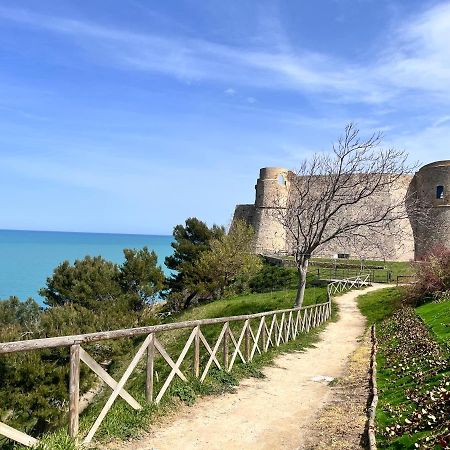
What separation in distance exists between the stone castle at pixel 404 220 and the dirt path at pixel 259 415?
1087 inches

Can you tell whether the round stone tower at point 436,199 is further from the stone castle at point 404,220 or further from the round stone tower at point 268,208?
the round stone tower at point 268,208

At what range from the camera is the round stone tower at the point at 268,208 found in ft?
195

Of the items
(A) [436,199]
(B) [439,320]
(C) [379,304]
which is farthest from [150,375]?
(A) [436,199]

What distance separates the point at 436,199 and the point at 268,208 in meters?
20.2

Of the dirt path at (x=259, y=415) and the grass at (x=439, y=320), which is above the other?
the grass at (x=439, y=320)

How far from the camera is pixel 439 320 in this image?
13852 millimetres

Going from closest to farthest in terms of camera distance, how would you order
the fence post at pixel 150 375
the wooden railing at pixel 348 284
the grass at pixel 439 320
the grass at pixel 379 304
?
the fence post at pixel 150 375 → the grass at pixel 439 320 → the grass at pixel 379 304 → the wooden railing at pixel 348 284

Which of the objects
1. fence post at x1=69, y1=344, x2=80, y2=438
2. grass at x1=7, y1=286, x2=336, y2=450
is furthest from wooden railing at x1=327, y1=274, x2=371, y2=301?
fence post at x1=69, y1=344, x2=80, y2=438

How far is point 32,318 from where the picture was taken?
31.0 m

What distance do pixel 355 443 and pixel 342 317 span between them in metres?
16.8

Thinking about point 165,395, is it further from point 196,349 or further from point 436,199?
point 436,199

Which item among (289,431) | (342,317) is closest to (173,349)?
(342,317)

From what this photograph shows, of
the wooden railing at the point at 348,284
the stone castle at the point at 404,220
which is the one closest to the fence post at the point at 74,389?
the wooden railing at the point at 348,284

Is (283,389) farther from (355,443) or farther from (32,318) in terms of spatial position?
(32,318)
